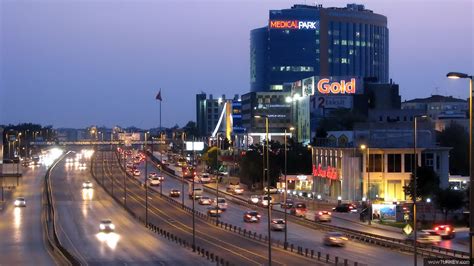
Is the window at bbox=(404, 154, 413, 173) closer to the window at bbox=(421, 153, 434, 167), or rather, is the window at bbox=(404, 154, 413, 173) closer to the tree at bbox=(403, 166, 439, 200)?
the window at bbox=(421, 153, 434, 167)

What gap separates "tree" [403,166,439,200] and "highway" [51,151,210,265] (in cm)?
2755

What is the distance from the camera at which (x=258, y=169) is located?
142m

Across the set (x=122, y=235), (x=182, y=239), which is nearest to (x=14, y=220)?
(x=122, y=235)

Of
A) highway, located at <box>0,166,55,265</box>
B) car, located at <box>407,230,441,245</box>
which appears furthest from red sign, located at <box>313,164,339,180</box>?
car, located at <box>407,230,441,245</box>

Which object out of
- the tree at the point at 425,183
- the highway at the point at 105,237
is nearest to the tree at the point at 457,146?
the tree at the point at 425,183

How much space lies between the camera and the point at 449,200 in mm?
83938

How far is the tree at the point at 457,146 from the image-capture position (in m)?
134

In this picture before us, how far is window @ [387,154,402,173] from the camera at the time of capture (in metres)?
108

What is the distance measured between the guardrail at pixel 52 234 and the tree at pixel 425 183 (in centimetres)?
3484

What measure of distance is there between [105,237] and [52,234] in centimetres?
516

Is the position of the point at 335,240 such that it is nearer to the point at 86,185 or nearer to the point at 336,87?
the point at 86,185

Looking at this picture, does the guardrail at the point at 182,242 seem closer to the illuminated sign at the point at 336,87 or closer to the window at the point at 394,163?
the window at the point at 394,163

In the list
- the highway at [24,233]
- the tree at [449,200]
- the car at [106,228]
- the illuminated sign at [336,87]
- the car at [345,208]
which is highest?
the illuminated sign at [336,87]

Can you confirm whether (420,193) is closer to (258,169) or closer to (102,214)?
(102,214)
